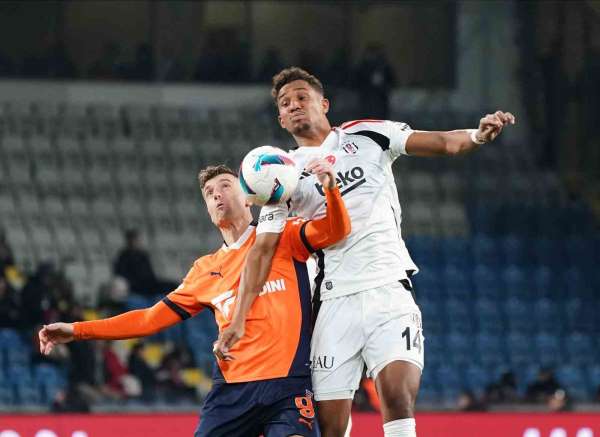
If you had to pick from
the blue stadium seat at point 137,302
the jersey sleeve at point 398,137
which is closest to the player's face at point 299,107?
the jersey sleeve at point 398,137

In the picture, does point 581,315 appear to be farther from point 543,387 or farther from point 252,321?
point 252,321

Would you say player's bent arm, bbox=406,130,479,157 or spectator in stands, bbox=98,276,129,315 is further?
spectator in stands, bbox=98,276,129,315

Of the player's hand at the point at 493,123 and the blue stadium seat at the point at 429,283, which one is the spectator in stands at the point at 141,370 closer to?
the blue stadium seat at the point at 429,283

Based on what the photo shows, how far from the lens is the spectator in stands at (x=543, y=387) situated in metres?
11.7

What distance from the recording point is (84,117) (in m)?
15.0

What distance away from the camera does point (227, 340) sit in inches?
198

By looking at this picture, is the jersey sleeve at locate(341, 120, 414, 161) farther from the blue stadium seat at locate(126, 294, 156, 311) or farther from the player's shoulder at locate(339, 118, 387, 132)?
the blue stadium seat at locate(126, 294, 156, 311)

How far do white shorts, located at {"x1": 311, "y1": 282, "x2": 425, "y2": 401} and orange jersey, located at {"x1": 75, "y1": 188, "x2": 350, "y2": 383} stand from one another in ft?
0.26

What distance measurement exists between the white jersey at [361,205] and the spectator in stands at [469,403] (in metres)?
5.55

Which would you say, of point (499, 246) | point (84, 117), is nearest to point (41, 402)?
point (84, 117)

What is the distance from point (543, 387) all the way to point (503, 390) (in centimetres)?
39

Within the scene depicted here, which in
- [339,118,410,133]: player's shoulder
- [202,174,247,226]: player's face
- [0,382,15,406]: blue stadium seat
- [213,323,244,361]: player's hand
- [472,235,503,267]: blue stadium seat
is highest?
[339,118,410,133]: player's shoulder

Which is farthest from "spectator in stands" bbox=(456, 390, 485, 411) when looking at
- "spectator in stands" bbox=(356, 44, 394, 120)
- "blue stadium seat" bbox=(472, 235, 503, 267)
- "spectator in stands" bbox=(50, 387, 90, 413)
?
"spectator in stands" bbox=(356, 44, 394, 120)

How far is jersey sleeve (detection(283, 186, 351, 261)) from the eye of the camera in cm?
507
